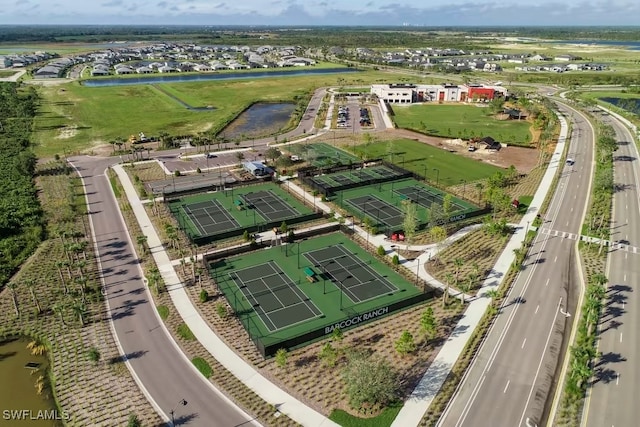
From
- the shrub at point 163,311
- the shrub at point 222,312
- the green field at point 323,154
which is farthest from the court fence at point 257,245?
the green field at point 323,154

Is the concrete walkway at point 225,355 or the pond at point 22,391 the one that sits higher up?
the concrete walkway at point 225,355

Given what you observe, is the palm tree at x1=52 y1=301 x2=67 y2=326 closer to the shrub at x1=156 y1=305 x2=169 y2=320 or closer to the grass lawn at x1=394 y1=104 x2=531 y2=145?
the shrub at x1=156 y1=305 x2=169 y2=320

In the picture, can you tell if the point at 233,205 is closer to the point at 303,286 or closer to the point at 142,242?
the point at 142,242

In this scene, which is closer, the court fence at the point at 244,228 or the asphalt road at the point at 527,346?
the asphalt road at the point at 527,346

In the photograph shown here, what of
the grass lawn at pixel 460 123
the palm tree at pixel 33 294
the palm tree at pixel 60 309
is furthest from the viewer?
the grass lawn at pixel 460 123

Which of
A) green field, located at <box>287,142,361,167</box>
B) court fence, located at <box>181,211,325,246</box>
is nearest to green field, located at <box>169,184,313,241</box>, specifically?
court fence, located at <box>181,211,325,246</box>

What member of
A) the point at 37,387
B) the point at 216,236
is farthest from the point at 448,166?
the point at 37,387
